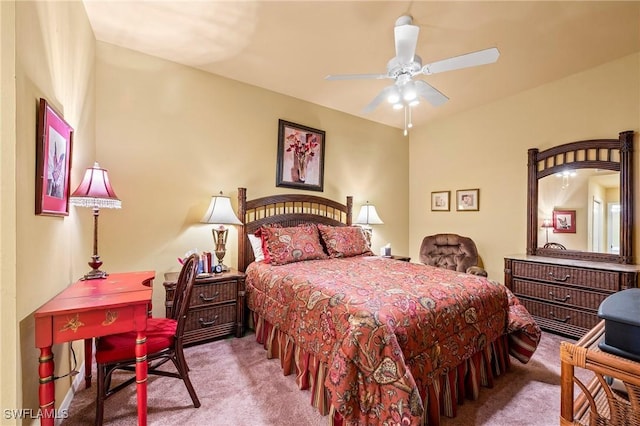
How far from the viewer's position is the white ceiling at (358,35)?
89.1 inches

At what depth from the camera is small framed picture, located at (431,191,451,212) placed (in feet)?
15.2

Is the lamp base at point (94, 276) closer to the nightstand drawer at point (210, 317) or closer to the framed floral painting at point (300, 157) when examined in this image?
the nightstand drawer at point (210, 317)

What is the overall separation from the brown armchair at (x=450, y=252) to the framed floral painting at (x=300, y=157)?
187 centimetres

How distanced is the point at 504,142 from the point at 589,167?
999 mm

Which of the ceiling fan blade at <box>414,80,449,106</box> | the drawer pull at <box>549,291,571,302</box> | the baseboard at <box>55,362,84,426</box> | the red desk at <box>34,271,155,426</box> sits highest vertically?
the ceiling fan blade at <box>414,80,449,106</box>

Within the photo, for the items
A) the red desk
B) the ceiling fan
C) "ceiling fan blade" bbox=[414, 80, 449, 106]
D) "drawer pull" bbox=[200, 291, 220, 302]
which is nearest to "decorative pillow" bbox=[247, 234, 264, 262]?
"drawer pull" bbox=[200, 291, 220, 302]

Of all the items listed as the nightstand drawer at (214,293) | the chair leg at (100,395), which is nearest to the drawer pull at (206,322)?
the nightstand drawer at (214,293)

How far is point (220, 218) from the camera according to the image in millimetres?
3006

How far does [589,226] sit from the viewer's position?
10.6ft

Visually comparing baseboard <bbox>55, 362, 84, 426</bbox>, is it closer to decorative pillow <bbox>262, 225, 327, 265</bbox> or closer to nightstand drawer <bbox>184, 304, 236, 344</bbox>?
nightstand drawer <bbox>184, 304, 236, 344</bbox>

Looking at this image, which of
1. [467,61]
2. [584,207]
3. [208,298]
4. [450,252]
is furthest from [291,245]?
[584,207]

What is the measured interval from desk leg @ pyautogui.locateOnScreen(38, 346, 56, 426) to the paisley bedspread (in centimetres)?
129

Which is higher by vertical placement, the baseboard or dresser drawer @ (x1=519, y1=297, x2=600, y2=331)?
dresser drawer @ (x1=519, y1=297, x2=600, y2=331)

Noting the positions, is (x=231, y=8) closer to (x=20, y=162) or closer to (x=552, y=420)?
(x=20, y=162)
